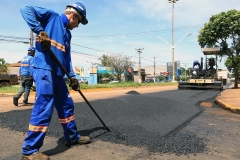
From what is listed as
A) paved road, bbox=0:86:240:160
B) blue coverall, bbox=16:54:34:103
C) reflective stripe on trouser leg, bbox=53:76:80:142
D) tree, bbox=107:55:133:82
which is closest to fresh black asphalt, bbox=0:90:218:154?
paved road, bbox=0:86:240:160

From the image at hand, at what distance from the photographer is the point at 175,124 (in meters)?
4.05

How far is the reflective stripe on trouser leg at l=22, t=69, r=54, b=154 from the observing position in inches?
89.9

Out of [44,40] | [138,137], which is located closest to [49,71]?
[44,40]

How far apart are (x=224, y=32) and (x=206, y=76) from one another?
12.0 ft

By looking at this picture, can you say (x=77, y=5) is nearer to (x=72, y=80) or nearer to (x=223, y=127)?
(x=72, y=80)

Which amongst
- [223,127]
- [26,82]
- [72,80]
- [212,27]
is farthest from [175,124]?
[212,27]

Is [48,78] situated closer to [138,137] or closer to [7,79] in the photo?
[138,137]

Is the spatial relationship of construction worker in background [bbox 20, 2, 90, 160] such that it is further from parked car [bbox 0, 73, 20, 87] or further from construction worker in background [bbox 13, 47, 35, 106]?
parked car [bbox 0, 73, 20, 87]

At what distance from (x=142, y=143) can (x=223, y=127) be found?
2.00 metres

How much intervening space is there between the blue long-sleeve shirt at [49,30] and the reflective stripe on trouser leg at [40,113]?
122 millimetres

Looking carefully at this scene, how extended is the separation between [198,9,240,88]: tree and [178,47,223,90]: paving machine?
3.61 ft

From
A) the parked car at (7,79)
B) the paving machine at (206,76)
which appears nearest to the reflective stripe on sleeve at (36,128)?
the paving machine at (206,76)

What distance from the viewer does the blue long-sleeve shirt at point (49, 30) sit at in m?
2.39

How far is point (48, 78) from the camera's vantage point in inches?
95.8
